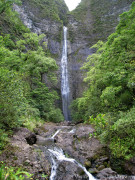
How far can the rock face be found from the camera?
95.7 ft

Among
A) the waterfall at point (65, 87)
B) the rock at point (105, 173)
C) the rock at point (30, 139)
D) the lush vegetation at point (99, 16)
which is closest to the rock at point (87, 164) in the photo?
the rock at point (105, 173)

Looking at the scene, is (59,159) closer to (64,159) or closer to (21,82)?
(64,159)

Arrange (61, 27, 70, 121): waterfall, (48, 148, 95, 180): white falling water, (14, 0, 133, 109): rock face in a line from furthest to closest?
(14, 0, 133, 109): rock face < (61, 27, 70, 121): waterfall < (48, 148, 95, 180): white falling water

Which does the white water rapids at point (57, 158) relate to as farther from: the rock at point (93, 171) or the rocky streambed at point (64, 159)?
the rock at point (93, 171)

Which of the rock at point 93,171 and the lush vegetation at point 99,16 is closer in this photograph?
the rock at point 93,171

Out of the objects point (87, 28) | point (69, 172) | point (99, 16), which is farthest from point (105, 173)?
point (99, 16)

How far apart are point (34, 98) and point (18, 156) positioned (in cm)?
969

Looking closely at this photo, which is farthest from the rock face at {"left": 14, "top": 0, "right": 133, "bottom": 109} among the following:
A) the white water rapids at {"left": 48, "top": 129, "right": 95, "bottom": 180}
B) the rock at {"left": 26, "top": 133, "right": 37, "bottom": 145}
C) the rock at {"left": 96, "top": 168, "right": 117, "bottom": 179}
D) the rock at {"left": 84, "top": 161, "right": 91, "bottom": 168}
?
the rock at {"left": 96, "top": 168, "right": 117, "bottom": 179}

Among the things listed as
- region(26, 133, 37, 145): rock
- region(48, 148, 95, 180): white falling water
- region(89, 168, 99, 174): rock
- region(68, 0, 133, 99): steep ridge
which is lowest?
region(89, 168, 99, 174): rock

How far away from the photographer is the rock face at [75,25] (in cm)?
2917

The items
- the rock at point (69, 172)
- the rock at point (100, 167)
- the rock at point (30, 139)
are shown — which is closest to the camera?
the rock at point (69, 172)

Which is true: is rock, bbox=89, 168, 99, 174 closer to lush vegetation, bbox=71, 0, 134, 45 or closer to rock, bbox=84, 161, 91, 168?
rock, bbox=84, 161, 91, 168

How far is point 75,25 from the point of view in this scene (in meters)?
37.1

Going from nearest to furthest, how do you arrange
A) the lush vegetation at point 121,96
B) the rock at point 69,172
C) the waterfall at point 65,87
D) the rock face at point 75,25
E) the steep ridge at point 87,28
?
the rock at point 69,172 < the lush vegetation at point 121,96 < the waterfall at point 65,87 < the rock face at point 75,25 < the steep ridge at point 87,28
